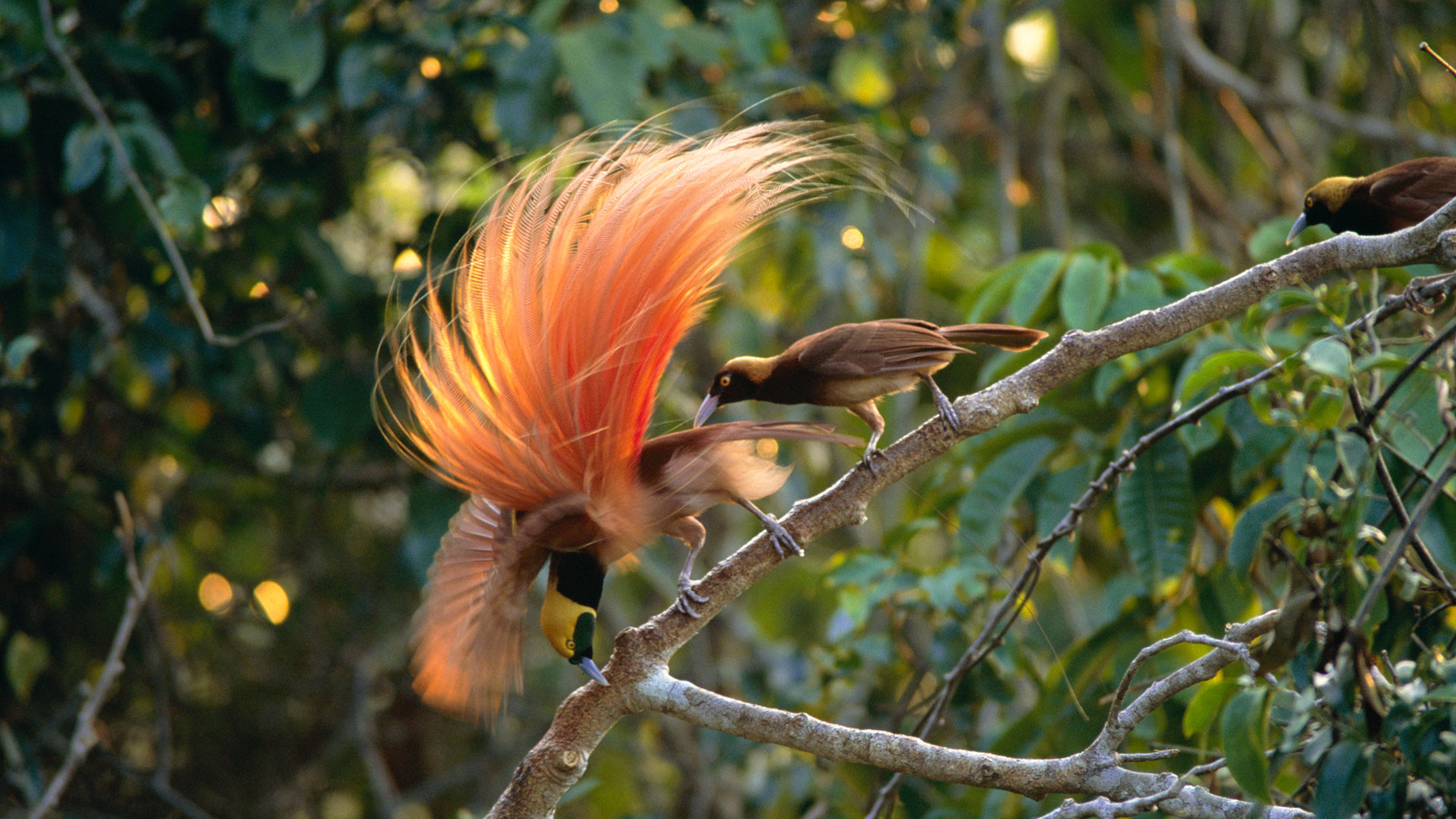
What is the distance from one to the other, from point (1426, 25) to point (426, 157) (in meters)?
3.59

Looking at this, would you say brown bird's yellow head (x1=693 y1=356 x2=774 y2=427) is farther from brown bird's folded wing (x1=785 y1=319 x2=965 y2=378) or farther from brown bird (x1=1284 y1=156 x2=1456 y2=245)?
brown bird (x1=1284 y1=156 x2=1456 y2=245)

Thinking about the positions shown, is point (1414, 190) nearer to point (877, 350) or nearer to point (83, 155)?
point (877, 350)

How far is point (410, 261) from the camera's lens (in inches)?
95.7

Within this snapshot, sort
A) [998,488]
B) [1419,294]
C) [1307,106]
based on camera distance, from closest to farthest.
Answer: [1419,294] → [998,488] → [1307,106]

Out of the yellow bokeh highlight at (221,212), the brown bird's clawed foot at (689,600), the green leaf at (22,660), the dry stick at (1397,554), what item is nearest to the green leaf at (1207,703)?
the dry stick at (1397,554)

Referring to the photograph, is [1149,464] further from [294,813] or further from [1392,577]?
[294,813]

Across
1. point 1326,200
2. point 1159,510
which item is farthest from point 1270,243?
point 1159,510

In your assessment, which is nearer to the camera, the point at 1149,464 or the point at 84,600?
the point at 1149,464

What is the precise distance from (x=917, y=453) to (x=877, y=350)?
17 cm

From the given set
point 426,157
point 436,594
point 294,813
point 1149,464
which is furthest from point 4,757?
point 1149,464

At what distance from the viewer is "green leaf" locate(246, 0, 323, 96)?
2287 millimetres

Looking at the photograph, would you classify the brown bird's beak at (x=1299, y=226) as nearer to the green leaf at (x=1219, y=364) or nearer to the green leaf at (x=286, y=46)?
the green leaf at (x=1219, y=364)

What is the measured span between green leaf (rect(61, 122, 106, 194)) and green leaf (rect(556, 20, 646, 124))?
3.15 ft

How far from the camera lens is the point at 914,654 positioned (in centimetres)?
271
